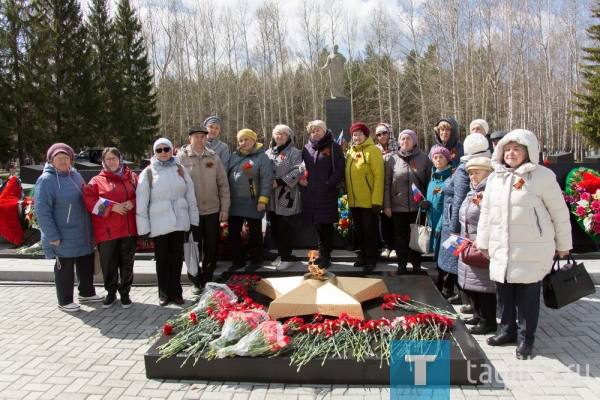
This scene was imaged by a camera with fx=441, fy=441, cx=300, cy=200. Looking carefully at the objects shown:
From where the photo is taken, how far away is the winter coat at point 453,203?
3.96 metres

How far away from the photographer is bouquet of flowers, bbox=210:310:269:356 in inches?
126

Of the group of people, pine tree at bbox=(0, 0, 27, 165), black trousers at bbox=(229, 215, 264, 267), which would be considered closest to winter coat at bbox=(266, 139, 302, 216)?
the group of people

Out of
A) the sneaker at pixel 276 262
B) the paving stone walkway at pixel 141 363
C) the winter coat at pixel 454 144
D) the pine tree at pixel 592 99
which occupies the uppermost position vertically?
the pine tree at pixel 592 99

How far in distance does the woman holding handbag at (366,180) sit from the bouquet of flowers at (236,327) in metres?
2.19

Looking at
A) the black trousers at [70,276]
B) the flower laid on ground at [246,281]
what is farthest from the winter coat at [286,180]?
the black trousers at [70,276]

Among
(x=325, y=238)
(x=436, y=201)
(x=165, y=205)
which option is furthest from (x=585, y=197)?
(x=165, y=205)

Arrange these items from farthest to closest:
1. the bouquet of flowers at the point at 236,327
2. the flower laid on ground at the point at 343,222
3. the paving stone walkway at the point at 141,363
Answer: the flower laid on ground at the point at 343,222 → the bouquet of flowers at the point at 236,327 → the paving stone walkway at the point at 141,363

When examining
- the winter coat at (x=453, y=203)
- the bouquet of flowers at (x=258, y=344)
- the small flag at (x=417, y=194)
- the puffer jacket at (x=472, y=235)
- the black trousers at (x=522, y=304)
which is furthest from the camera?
the small flag at (x=417, y=194)

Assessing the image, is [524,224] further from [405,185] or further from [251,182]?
[251,182]

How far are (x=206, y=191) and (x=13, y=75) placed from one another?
27.7 meters

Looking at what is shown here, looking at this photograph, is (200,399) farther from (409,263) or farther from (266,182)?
(409,263)

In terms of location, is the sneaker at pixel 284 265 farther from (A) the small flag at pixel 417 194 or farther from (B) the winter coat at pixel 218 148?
(A) the small flag at pixel 417 194

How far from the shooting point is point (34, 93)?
26.3m

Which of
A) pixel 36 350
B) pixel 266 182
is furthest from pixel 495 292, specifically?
pixel 36 350
